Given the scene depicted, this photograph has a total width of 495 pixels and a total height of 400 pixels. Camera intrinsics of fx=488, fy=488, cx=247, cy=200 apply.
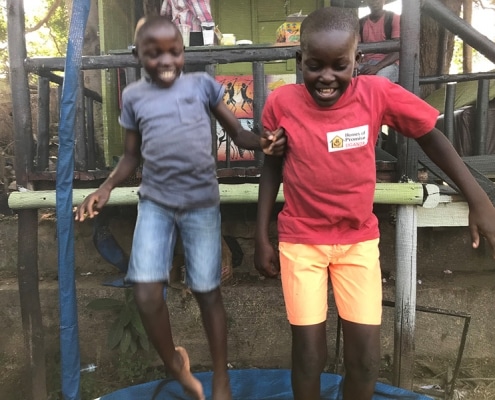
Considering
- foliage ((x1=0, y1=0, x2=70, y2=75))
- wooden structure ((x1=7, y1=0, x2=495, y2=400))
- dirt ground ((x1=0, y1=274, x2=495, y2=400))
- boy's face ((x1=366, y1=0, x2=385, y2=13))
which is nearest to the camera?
wooden structure ((x1=7, y1=0, x2=495, y2=400))

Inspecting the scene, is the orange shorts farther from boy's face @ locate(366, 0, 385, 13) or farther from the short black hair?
boy's face @ locate(366, 0, 385, 13)

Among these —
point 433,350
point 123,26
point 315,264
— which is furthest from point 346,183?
point 123,26

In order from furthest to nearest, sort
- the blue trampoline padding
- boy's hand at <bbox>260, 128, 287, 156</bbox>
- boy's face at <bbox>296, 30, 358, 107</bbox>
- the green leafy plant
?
the green leafy plant
the blue trampoline padding
boy's hand at <bbox>260, 128, 287, 156</bbox>
boy's face at <bbox>296, 30, 358, 107</bbox>

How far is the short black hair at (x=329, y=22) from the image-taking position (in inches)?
73.6

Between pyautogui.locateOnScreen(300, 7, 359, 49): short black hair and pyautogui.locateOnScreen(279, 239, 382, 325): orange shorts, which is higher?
pyautogui.locateOnScreen(300, 7, 359, 49): short black hair

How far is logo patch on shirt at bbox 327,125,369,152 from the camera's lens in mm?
1987

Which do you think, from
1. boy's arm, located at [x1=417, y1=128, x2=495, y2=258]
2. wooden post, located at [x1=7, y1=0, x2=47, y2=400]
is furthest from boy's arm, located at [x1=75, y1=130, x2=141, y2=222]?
boy's arm, located at [x1=417, y1=128, x2=495, y2=258]

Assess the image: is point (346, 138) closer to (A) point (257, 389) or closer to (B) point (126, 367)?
(A) point (257, 389)

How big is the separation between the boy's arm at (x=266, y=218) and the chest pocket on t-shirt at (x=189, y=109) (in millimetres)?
369

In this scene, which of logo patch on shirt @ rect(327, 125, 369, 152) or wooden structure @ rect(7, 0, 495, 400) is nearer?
logo patch on shirt @ rect(327, 125, 369, 152)

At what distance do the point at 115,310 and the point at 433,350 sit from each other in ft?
8.23

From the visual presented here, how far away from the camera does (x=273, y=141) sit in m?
1.97

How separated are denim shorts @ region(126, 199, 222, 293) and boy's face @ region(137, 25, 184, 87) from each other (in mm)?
568

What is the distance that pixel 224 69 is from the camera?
5.44 metres
